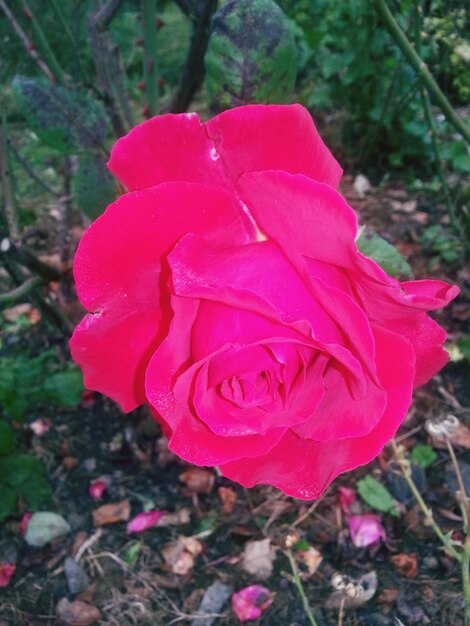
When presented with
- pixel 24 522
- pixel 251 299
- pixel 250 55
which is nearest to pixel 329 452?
pixel 251 299

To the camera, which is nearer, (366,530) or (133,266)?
(133,266)

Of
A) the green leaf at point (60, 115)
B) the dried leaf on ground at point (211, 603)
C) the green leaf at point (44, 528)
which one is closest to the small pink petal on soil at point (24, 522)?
the green leaf at point (44, 528)

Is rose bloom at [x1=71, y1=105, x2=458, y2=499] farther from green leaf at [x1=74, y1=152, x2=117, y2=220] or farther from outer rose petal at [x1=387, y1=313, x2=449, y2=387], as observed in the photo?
green leaf at [x1=74, y1=152, x2=117, y2=220]

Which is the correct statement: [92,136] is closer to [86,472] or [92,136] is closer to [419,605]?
[86,472]

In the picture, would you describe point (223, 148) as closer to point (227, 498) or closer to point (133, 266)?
point (133, 266)

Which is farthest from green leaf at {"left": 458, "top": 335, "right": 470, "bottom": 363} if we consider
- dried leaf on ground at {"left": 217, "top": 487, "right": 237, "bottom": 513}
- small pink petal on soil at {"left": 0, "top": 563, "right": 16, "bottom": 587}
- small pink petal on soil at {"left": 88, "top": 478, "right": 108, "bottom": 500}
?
small pink petal on soil at {"left": 0, "top": 563, "right": 16, "bottom": 587}

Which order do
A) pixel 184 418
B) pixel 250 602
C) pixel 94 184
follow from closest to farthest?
pixel 184 418 < pixel 94 184 < pixel 250 602
